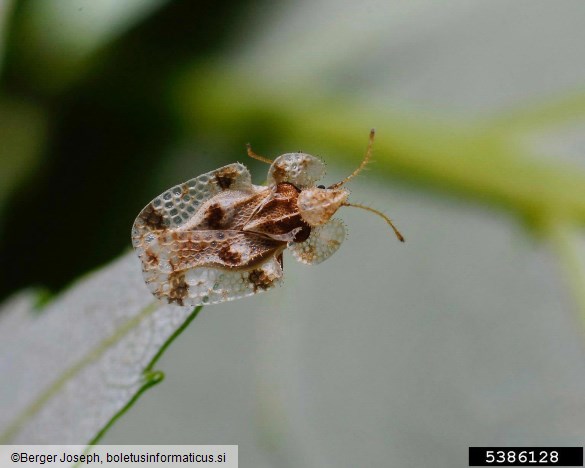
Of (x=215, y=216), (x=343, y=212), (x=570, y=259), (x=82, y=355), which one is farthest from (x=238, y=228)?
(x=570, y=259)

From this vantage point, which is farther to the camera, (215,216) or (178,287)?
(215,216)

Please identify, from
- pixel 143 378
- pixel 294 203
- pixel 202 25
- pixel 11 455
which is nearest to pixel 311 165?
pixel 294 203

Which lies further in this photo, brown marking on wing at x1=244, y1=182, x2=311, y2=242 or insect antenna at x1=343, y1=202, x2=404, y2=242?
insect antenna at x1=343, y1=202, x2=404, y2=242

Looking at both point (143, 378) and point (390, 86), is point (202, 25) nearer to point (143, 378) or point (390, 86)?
point (390, 86)

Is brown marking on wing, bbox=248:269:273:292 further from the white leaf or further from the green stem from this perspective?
the green stem

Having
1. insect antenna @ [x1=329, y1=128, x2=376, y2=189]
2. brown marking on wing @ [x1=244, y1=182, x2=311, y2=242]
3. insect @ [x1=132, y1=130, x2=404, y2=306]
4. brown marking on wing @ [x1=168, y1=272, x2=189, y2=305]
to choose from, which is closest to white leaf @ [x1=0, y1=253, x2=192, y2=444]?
brown marking on wing @ [x1=168, y1=272, x2=189, y2=305]

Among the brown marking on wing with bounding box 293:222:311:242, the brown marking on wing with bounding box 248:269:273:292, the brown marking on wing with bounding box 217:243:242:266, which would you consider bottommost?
the brown marking on wing with bounding box 248:269:273:292

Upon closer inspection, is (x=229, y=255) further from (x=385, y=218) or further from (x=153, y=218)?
(x=385, y=218)
